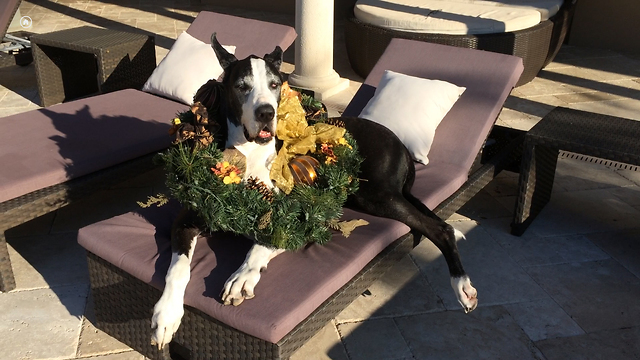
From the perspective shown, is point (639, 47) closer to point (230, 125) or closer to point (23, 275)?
point (230, 125)

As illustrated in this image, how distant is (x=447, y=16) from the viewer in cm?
665

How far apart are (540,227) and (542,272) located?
57 cm

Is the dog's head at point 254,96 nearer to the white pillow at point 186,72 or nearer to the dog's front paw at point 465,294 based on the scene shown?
the dog's front paw at point 465,294

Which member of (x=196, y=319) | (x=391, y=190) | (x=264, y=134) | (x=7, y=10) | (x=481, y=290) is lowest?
(x=481, y=290)

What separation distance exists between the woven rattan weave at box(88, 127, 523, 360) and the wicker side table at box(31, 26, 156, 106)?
316 centimetres

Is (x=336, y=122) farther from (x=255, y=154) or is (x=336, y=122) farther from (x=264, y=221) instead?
(x=264, y=221)

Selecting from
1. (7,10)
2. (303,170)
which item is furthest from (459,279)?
(7,10)

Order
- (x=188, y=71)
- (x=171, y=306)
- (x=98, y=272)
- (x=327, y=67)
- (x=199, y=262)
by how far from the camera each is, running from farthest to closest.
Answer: (x=327, y=67) → (x=188, y=71) → (x=98, y=272) → (x=199, y=262) → (x=171, y=306)

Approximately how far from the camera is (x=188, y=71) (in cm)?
504

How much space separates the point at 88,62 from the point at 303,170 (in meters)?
4.40

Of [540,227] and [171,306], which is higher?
[171,306]

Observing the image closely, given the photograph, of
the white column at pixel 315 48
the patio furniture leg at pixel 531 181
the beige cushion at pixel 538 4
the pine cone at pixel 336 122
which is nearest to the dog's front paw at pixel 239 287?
the pine cone at pixel 336 122

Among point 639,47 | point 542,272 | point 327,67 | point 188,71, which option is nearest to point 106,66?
point 188,71

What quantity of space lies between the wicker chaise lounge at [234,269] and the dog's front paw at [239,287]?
0.10ft
